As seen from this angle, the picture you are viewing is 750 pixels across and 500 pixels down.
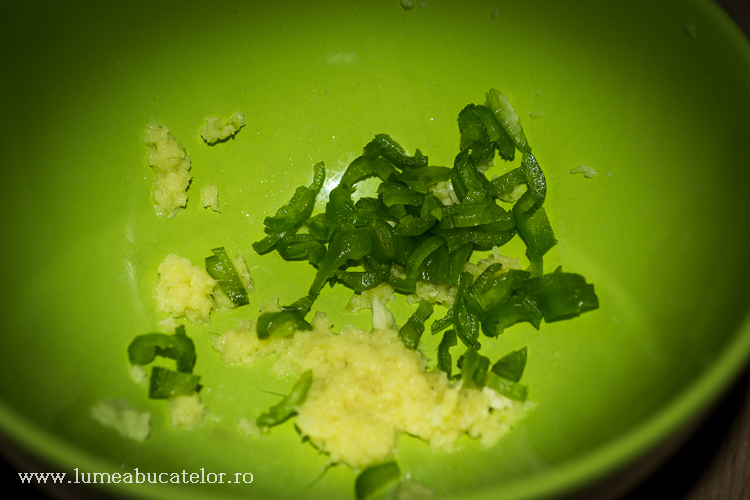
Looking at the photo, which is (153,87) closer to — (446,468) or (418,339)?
(418,339)

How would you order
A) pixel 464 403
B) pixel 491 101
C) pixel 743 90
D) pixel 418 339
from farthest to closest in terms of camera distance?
pixel 491 101, pixel 418 339, pixel 464 403, pixel 743 90

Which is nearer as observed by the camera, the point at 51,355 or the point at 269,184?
the point at 51,355

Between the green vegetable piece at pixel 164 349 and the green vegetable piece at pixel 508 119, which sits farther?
the green vegetable piece at pixel 508 119

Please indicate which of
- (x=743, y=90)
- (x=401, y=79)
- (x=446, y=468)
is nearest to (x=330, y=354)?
(x=446, y=468)

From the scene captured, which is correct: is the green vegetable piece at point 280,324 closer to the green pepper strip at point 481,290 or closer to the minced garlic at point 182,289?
the minced garlic at point 182,289

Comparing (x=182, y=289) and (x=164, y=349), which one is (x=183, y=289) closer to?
(x=182, y=289)

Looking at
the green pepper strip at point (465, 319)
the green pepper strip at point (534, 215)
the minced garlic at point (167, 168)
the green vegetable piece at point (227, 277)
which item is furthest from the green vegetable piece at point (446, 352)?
the minced garlic at point (167, 168)
